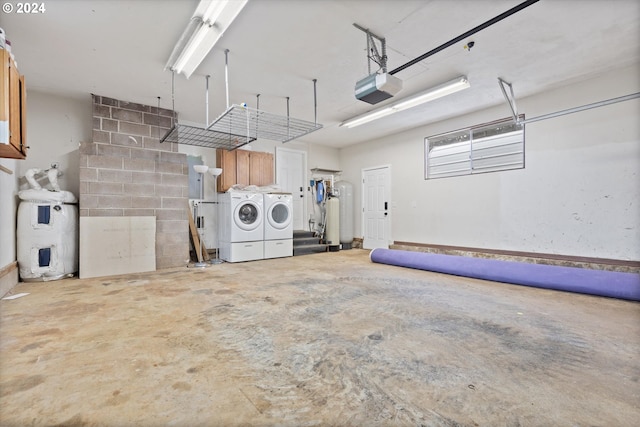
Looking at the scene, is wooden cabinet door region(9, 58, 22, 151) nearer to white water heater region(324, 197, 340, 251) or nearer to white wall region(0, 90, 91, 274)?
white wall region(0, 90, 91, 274)

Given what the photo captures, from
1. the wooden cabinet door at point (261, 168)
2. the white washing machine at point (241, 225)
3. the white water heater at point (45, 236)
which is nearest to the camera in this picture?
the white water heater at point (45, 236)

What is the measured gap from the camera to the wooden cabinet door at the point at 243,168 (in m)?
5.92

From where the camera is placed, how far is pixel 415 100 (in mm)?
4391

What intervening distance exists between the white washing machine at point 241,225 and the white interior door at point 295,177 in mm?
1572

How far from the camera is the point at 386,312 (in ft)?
8.33

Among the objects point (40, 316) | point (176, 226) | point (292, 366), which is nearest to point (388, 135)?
point (176, 226)

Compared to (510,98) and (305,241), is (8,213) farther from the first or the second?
(510,98)

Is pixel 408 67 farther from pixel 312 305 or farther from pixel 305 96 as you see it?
pixel 312 305

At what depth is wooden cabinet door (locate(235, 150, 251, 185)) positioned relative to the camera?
233 inches

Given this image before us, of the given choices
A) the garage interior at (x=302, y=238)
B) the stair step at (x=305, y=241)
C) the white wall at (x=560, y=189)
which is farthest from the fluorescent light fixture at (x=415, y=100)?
the stair step at (x=305, y=241)

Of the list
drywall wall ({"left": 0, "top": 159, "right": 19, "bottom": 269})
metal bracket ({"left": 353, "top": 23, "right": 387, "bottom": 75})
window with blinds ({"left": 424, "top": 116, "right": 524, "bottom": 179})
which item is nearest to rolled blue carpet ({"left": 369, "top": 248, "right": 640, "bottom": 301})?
window with blinds ({"left": 424, "top": 116, "right": 524, "bottom": 179})

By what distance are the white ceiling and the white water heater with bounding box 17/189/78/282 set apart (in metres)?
1.70

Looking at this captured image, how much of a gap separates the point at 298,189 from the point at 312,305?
16.2ft

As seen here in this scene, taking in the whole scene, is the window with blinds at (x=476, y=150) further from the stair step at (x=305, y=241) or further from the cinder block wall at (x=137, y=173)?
the cinder block wall at (x=137, y=173)
